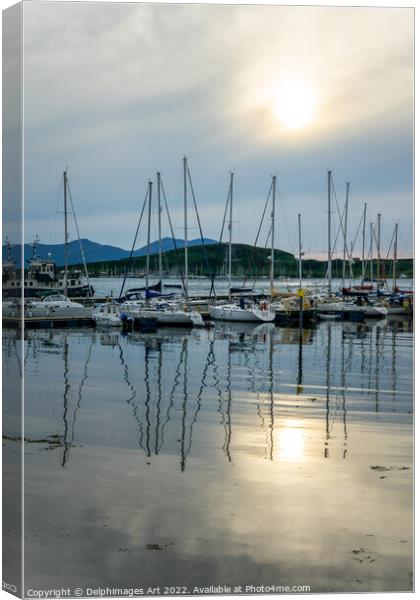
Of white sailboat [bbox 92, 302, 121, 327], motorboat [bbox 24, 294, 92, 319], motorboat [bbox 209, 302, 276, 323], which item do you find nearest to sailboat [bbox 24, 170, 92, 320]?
motorboat [bbox 24, 294, 92, 319]

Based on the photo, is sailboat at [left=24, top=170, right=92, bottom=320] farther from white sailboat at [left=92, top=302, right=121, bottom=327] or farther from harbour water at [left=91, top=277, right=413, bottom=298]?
Answer: harbour water at [left=91, top=277, right=413, bottom=298]

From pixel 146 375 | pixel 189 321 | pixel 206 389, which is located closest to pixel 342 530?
pixel 206 389

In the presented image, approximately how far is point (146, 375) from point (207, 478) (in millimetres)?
8873

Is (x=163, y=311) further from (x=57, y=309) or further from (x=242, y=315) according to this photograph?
(x=57, y=309)

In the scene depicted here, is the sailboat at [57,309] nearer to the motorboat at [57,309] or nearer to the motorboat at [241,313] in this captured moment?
the motorboat at [57,309]

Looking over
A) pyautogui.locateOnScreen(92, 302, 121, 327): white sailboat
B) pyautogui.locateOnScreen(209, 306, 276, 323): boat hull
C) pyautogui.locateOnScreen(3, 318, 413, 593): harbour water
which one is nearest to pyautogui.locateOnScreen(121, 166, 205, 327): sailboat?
pyautogui.locateOnScreen(92, 302, 121, 327): white sailboat

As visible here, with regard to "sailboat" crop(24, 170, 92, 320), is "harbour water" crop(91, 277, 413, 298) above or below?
above

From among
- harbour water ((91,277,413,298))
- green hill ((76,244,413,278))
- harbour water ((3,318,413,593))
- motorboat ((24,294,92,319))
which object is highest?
green hill ((76,244,413,278))

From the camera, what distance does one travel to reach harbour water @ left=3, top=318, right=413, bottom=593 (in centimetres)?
557

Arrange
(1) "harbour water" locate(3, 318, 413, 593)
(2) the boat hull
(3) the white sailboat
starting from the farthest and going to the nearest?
(2) the boat hull, (3) the white sailboat, (1) "harbour water" locate(3, 318, 413, 593)

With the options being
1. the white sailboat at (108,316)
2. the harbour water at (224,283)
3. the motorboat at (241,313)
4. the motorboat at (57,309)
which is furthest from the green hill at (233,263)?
the motorboat at (241,313)

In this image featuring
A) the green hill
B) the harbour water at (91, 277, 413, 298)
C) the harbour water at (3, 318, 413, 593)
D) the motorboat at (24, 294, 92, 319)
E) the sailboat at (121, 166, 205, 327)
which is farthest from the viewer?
the harbour water at (91, 277, 413, 298)

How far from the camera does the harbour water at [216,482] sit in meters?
5.57

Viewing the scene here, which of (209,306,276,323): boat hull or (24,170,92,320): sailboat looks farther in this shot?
(209,306,276,323): boat hull
